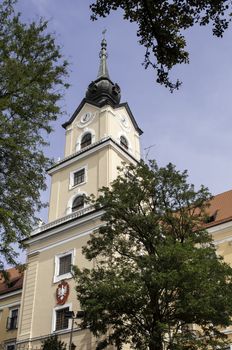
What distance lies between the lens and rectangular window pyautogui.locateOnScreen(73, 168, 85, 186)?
31.7 meters

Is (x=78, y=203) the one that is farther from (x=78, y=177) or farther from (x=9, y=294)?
(x=9, y=294)

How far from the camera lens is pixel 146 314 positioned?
1670 centimetres

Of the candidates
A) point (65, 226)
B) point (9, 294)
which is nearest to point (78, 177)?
point (65, 226)

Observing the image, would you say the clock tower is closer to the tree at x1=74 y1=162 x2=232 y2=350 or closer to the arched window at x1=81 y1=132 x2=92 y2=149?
the arched window at x1=81 y1=132 x2=92 y2=149

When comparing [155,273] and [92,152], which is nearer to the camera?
[155,273]

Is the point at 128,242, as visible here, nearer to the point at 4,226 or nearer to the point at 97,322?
the point at 97,322

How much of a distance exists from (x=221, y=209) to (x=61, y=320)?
1255cm

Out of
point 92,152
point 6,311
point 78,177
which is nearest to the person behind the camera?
point 92,152

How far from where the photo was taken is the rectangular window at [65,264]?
89.9ft

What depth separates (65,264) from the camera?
1092 inches

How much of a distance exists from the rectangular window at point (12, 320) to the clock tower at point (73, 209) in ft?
17.4

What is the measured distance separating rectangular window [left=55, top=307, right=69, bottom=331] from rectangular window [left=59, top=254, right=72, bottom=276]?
7.76ft

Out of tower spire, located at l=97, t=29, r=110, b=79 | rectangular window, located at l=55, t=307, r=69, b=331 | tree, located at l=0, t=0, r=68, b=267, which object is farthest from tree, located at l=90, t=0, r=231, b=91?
tower spire, located at l=97, t=29, r=110, b=79

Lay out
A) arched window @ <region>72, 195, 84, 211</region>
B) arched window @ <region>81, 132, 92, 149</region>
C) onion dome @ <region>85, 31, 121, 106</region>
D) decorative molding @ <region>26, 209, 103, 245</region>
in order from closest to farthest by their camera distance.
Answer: decorative molding @ <region>26, 209, 103, 245</region> → arched window @ <region>72, 195, 84, 211</region> → arched window @ <region>81, 132, 92, 149</region> → onion dome @ <region>85, 31, 121, 106</region>
